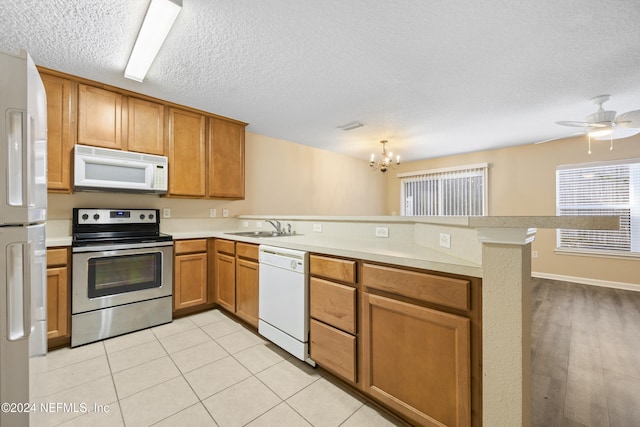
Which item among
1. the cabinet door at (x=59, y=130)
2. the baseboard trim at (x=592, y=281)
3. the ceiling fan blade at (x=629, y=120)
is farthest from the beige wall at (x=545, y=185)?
the cabinet door at (x=59, y=130)

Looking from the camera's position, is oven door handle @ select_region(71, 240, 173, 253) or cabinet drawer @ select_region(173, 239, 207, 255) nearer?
oven door handle @ select_region(71, 240, 173, 253)

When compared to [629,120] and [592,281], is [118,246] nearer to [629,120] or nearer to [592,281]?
[629,120]

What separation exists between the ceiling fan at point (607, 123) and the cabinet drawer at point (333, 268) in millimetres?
2968

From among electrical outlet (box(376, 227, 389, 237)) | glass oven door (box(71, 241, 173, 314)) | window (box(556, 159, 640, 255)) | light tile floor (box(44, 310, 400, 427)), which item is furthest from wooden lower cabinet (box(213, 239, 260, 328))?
window (box(556, 159, 640, 255))

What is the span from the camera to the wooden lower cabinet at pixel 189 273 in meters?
2.74

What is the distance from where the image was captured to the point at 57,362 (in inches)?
76.8

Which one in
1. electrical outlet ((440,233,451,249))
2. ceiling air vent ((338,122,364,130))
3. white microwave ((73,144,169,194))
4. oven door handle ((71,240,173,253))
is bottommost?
oven door handle ((71,240,173,253))

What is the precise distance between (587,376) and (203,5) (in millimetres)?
3572

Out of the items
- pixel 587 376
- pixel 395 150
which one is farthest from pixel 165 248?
pixel 395 150

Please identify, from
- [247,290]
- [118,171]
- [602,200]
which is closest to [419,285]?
[247,290]

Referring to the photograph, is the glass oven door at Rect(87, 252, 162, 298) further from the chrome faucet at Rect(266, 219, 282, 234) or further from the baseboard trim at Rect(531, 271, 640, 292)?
the baseboard trim at Rect(531, 271, 640, 292)

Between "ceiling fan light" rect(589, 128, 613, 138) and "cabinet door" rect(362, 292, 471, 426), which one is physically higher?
"ceiling fan light" rect(589, 128, 613, 138)

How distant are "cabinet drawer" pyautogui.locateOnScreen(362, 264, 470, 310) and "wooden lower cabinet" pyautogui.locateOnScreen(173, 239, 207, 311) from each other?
Answer: 214 cm

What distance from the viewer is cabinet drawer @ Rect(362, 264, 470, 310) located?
3.70ft
